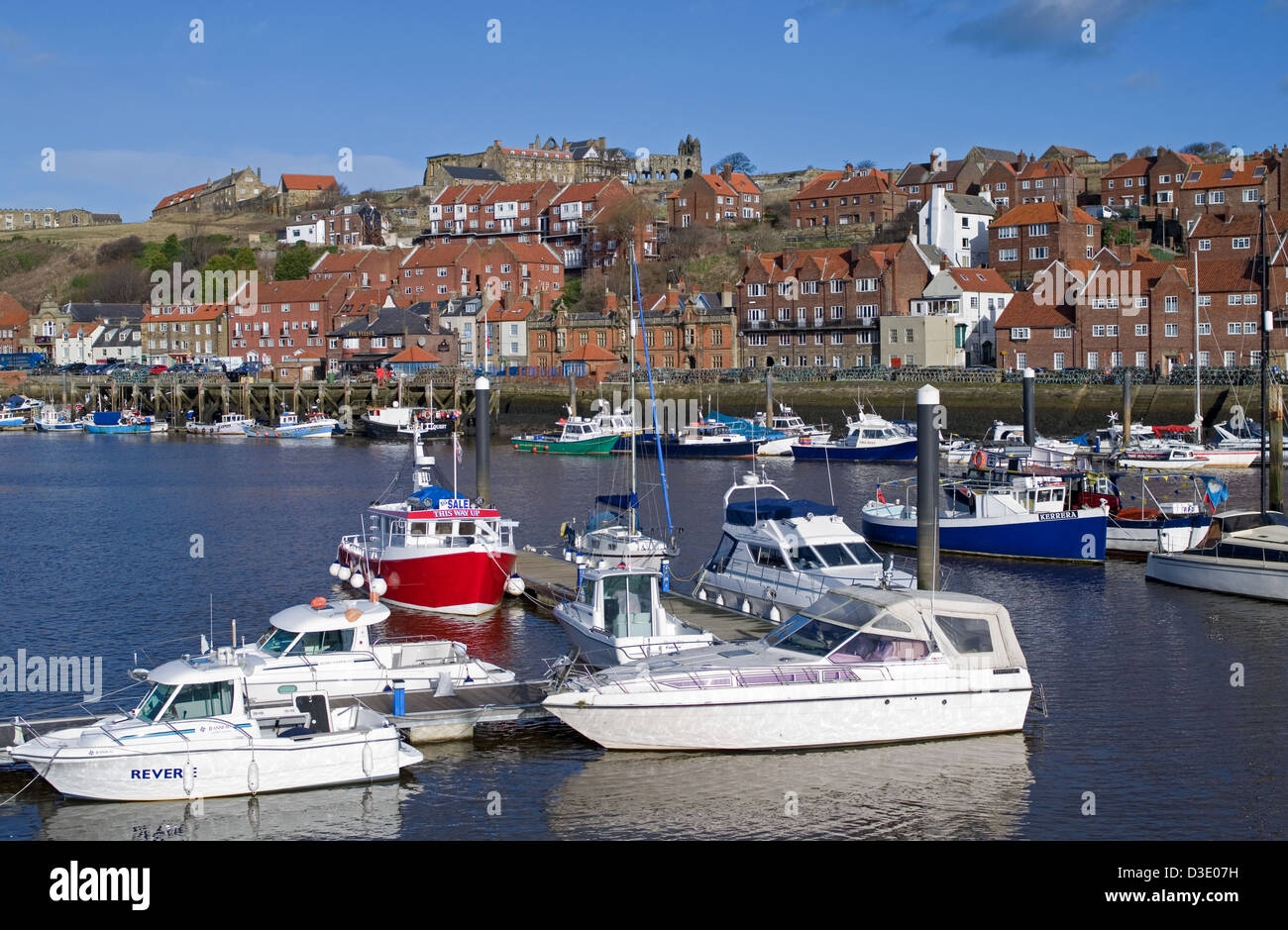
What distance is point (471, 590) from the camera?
1187 inches

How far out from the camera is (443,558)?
30.1 meters

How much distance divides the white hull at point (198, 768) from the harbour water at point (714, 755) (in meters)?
0.23

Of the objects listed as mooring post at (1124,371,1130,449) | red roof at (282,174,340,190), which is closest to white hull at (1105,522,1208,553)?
mooring post at (1124,371,1130,449)

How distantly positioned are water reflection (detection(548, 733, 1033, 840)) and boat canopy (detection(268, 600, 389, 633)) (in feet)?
15.6

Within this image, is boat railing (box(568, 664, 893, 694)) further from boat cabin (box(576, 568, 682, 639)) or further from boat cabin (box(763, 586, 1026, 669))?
boat cabin (box(576, 568, 682, 639))

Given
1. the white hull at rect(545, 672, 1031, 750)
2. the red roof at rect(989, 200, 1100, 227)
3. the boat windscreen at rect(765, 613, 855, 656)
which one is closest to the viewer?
the white hull at rect(545, 672, 1031, 750)

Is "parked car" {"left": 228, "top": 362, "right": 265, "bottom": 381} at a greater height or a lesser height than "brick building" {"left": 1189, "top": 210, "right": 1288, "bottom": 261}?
lesser

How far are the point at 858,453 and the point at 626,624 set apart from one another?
153ft

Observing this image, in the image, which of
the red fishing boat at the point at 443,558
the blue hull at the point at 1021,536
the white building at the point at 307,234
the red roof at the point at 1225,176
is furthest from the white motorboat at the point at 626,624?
the white building at the point at 307,234

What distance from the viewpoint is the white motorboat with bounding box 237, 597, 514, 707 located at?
2072cm

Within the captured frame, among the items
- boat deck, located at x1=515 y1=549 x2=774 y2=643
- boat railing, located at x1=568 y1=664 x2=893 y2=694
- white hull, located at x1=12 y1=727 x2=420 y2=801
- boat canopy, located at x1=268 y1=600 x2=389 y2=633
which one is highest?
boat canopy, located at x1=268 y1=600 x2=389 y2=633

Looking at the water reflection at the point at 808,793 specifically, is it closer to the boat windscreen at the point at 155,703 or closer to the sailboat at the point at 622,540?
the boat windscreen at the point at 155,703
